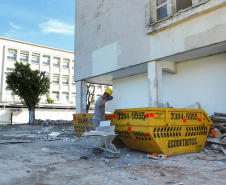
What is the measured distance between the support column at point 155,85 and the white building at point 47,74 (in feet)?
95.3

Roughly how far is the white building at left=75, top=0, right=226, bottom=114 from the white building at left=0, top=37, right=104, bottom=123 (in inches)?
972

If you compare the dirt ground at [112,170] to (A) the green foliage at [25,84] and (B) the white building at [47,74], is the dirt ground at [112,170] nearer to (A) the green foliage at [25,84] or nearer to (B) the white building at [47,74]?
(A) the green foliage at [25,84]

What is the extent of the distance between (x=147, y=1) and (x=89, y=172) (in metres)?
8.25

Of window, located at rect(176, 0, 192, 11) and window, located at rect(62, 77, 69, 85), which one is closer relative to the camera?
window, located at rect(176, 0, 192, 11)

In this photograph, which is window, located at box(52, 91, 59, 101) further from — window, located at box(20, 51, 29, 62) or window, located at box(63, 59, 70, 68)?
window, located at box(20, 51, 29, 62)

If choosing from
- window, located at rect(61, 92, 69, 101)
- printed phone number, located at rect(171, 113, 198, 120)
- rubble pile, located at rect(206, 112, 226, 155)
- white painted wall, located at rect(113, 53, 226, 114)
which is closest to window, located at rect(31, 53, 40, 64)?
window, located at rect(61, 92, 69, 101)

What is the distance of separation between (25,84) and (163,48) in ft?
46.9

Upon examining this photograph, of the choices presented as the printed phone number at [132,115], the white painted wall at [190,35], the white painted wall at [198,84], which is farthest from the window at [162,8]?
the printed phone number at [132,115]

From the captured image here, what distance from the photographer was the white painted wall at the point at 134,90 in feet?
42.5

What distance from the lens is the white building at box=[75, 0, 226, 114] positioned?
8.30m

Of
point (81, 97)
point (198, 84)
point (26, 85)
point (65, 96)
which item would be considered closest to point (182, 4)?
point (198, 84)

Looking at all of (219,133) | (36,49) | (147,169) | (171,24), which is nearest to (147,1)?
(171,24)

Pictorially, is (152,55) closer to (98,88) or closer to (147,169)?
(147,169)

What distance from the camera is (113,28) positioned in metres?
12.2
